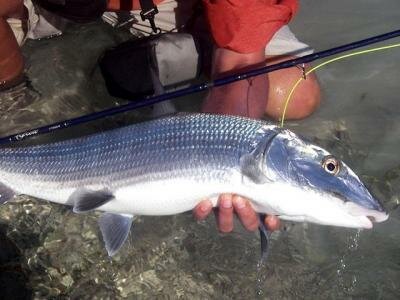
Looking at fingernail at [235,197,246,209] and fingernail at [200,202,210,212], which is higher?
fingernail at [235,197,246,209]

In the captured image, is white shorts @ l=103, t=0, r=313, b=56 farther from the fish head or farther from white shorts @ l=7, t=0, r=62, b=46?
the fish head

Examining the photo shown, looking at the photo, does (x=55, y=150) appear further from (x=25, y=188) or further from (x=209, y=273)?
(x=209, y=273)

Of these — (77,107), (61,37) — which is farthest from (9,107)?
(61,37)

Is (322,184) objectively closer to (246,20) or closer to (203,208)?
(203,208)

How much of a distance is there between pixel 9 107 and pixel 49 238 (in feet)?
4.22

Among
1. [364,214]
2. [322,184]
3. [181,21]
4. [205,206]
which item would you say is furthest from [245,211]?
[181,21]

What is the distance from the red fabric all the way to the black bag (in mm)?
583

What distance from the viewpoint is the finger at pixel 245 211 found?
2.76 m

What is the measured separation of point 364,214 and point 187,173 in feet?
3.35

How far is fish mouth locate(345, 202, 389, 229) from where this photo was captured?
8.30 ft

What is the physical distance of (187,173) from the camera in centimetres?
279

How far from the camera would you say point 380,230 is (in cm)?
370

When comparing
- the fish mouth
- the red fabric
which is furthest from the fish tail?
the fish mouth

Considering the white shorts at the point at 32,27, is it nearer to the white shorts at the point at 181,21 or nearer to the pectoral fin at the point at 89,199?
the white shorts at the point at 181,21
